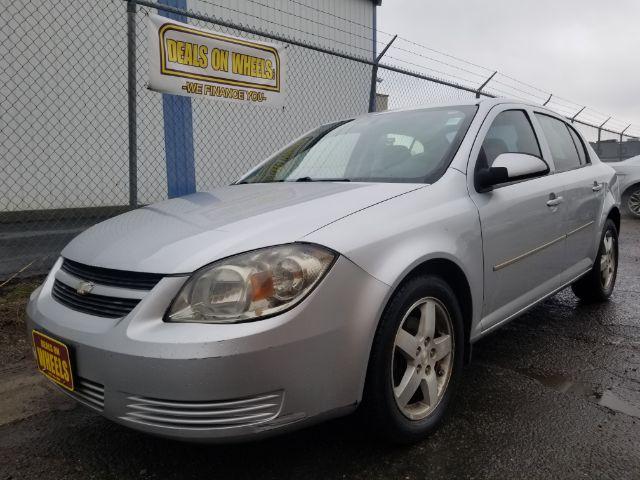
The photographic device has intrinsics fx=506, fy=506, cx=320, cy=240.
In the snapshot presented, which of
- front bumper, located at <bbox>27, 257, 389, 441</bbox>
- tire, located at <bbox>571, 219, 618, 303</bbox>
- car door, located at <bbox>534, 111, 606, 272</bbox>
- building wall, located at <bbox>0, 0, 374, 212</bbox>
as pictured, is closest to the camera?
front bumper, located at <bbox>27, 257, 389, 441</bbox>

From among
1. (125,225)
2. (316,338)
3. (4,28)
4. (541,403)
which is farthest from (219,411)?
(4,28)

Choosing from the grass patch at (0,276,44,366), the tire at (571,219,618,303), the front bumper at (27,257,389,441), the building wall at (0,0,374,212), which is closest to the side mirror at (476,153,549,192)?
the front bumper at (27,257,389,441)

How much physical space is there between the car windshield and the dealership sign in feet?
5.13

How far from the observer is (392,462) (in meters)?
1.92

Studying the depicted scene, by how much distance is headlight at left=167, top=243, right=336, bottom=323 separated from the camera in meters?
1.58

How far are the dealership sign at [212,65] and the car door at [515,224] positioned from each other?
2626mm

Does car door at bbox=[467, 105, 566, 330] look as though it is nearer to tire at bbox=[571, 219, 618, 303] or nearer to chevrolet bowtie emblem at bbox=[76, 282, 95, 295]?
tire at bbox=[571, 219, 618, 303]

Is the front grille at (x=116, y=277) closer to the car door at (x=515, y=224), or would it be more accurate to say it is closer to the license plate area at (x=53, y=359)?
the license plate area at (x=53, y=359)

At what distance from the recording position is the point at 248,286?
1595 millimetres

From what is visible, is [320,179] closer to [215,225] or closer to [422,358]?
[215,225]

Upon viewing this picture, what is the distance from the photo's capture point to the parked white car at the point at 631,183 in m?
9.70

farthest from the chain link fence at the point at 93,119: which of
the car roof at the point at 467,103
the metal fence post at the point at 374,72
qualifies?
the car roof at the point at 467,103

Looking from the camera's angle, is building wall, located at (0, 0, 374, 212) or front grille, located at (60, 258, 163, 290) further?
building wall, located at (0, 0, 374, 212)

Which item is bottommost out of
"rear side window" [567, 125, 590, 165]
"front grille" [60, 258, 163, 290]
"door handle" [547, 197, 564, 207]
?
"front grille" [60, 258, 163, 290]
